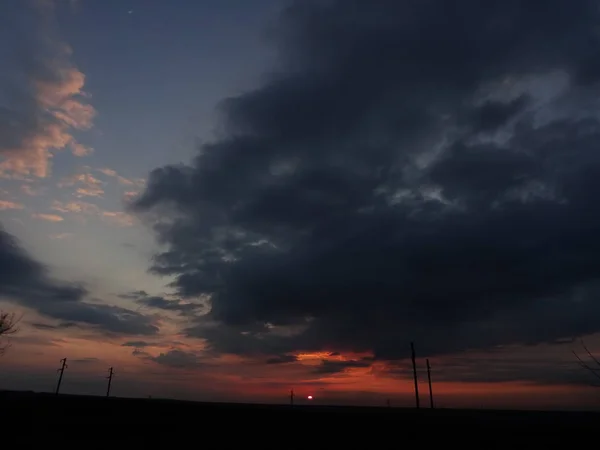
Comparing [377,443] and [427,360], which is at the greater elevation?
[427,360]

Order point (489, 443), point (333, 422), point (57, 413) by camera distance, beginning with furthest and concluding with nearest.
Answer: point (333, 422)
point (57, 413)
point (489, 443)

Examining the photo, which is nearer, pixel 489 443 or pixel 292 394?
pixel 489 443

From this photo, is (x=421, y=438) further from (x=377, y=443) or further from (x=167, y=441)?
(x=167, y=441)

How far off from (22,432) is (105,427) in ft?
14.7

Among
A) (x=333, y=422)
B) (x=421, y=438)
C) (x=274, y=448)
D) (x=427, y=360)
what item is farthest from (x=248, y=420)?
(x=427, y=360)

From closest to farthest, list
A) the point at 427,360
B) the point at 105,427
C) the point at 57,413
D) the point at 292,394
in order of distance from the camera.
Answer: the point at 105,427, the point at 57,413, the point at 427,360, the point at 292,394

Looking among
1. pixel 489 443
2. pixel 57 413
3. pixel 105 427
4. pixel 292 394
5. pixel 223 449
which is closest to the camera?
pixel 223 449

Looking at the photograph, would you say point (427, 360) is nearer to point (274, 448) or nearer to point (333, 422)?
point (333, 422)

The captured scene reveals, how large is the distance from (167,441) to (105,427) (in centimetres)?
510

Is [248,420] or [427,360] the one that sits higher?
[427,360]

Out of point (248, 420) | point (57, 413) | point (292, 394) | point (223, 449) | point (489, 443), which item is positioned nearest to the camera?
point (223, 449)

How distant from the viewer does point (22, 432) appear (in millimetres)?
23766

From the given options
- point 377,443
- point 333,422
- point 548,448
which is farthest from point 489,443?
point 333,422

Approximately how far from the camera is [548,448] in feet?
89.1
